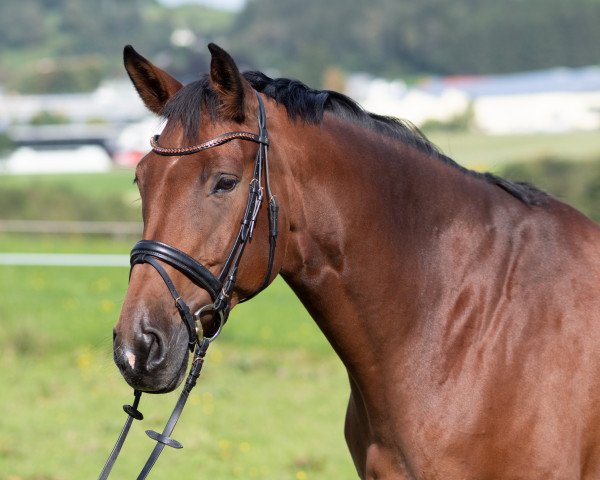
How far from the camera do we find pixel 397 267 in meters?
3.26

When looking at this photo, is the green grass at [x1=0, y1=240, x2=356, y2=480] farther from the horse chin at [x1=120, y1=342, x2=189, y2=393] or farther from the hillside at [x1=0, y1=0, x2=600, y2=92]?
the hillside at [x1=0, y1=0, x2=600, y2=92]

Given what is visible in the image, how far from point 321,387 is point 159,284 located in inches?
250

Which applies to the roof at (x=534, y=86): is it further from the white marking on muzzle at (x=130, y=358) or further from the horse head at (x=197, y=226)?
the white marking on muzzle at (x=130, y=358)

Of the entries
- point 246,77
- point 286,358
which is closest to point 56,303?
point 286,358

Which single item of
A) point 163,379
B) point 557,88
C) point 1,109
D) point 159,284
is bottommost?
point 163,379

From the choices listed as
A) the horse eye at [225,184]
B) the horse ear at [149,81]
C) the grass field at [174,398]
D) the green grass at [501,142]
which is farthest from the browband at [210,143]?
the green grass at [501,142]

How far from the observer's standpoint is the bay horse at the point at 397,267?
2.90 meters

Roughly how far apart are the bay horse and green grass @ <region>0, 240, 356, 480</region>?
709mm

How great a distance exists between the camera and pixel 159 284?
2.79 metres

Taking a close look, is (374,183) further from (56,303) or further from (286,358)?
(56,303)

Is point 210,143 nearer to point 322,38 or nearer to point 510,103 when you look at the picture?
point 510,103

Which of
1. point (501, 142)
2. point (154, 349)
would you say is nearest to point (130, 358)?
point (154, 349)

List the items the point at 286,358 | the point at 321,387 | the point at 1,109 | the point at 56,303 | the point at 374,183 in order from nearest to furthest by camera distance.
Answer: the point at 374,183
the point at 321,387
the point at 286,358
the point at 56,303
the point at 1,109

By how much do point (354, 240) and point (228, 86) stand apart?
0.69 meters
